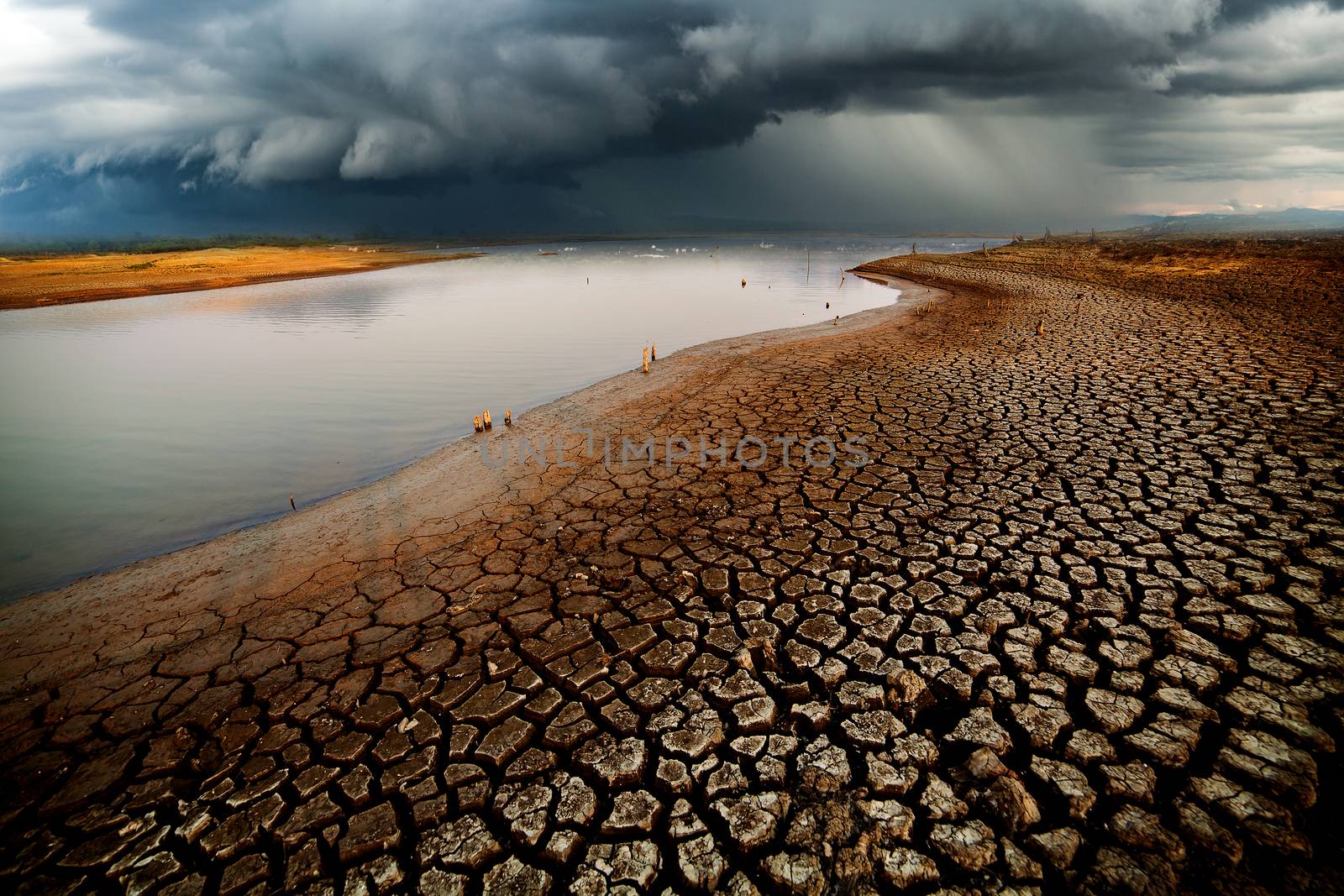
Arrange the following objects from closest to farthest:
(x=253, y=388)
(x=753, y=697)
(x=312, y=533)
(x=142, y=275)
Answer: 1. (x=753, y=697)
2. (x=312, y=533)
3. (x=253, y=388)
4. (x=142, y=275)

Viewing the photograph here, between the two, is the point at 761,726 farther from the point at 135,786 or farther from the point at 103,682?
the point at 103,682

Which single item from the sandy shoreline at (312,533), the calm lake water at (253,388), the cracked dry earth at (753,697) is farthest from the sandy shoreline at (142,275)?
the cracked dry earth at (753,697)

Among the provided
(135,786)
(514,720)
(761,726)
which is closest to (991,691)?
(761,726)

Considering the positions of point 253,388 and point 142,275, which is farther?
point 142,275

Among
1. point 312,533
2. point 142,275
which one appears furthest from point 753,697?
point 142,275

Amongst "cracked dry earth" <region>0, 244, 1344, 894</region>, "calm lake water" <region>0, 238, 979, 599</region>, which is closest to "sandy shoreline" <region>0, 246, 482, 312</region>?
"calm lake water" <region>0, 238, 979, 599</region>

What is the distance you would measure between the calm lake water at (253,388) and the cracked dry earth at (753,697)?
227 centimetres

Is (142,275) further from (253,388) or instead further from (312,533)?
(312,533)

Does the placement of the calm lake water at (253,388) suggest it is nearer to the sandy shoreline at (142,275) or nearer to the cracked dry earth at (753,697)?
the cracked dry earth at (753,697)

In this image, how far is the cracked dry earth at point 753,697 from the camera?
229 centimetres

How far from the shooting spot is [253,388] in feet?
37.9

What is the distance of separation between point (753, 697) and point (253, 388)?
12.3 m

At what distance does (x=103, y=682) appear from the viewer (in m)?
3.49

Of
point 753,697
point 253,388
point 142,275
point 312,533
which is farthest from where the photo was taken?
point 142,275
